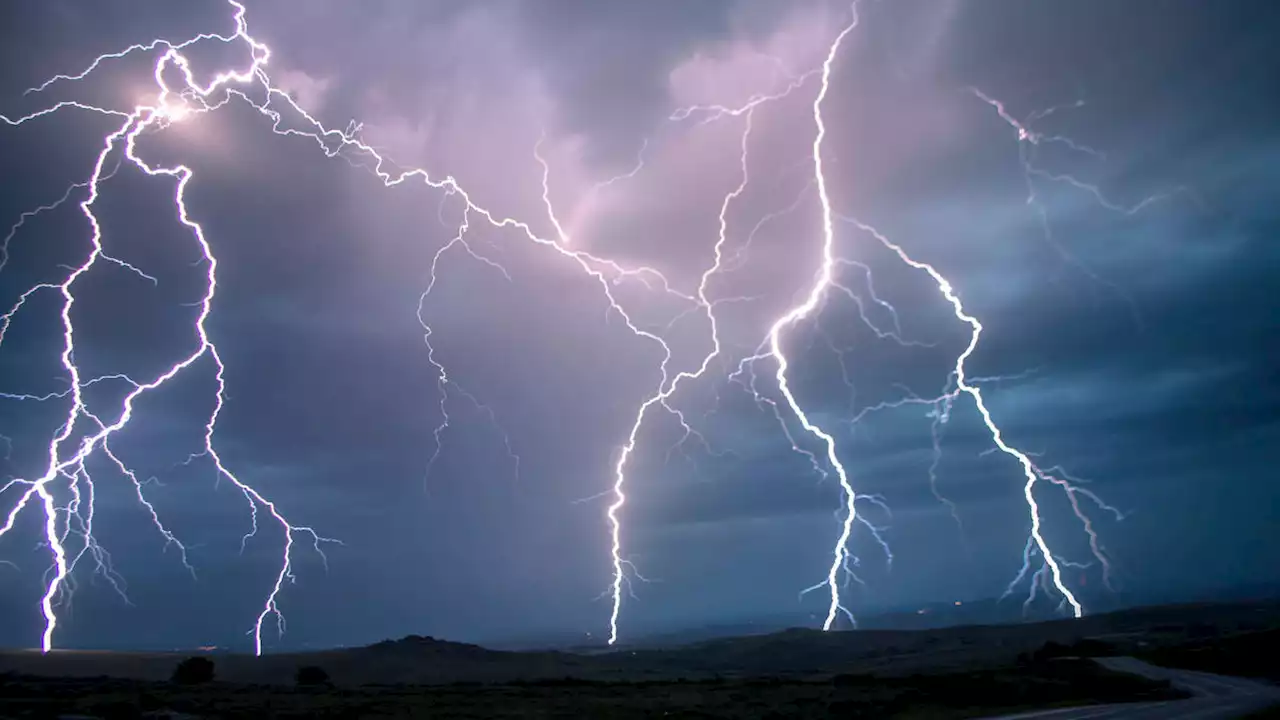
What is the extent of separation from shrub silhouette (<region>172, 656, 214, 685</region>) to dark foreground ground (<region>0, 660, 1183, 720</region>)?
2530 mm

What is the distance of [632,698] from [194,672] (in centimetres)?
2045

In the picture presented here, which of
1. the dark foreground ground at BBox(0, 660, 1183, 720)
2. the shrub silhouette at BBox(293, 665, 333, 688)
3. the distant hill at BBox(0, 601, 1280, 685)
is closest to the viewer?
the dark foreground ground at BBox(0, 660, 1183, 720)

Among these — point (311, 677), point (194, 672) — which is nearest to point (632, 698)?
point (311, 677)

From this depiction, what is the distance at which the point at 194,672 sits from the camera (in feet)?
113

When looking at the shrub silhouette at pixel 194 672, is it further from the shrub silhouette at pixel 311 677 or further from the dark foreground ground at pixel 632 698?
the shrub silhouette at pixel 311 677

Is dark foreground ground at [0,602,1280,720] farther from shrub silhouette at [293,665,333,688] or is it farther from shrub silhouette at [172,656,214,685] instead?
shrub silhouette at [293,665,333,688]

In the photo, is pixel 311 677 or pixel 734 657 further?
pixel 734 657

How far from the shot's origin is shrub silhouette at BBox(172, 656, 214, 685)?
111ft

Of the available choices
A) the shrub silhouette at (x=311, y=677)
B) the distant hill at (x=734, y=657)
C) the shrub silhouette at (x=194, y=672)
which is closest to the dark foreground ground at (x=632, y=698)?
the shrub silhouette at (x=194, y=672)

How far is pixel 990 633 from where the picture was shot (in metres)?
64.8

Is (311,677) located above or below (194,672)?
below

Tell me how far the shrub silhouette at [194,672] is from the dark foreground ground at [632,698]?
2530 mm

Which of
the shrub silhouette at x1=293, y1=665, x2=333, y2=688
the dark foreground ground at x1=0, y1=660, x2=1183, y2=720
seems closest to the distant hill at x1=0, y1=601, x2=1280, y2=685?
the shrub silhouette at x1=293, y1=665, x2=333, y2=688

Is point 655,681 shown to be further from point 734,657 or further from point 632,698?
point 734,657
